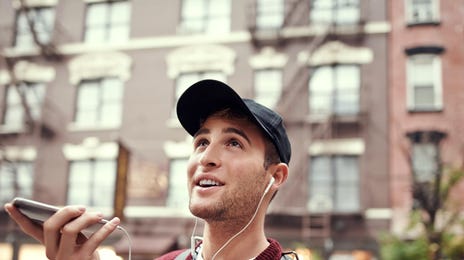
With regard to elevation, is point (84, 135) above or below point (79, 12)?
below

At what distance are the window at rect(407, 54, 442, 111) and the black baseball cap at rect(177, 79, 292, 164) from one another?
12896mm

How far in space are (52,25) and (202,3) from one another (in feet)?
15.1

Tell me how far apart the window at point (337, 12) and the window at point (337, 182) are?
3.64 meters

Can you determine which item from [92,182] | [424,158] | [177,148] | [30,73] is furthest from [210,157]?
[30,73]

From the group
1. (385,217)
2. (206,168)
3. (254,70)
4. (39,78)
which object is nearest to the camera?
(206,168)

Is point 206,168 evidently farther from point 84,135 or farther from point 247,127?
point 84,135

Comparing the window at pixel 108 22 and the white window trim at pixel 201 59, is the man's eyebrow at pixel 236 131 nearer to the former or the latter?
the white window trim at pixel 201 59

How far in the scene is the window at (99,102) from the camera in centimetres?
1602

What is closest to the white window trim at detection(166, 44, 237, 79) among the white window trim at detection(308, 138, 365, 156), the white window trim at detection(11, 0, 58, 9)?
the white window trim at detection(308, 138, 365, 156)

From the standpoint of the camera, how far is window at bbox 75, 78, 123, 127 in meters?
16.0

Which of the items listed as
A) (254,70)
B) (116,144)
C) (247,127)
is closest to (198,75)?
(254,70)

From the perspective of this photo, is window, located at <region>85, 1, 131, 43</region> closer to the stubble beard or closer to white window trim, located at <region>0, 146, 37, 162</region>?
white window trim, located at <region>0, 146, 37, 162</region>

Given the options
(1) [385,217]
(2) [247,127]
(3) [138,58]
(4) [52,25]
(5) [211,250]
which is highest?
(4) [52,25]

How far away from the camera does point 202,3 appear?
1631 cm
